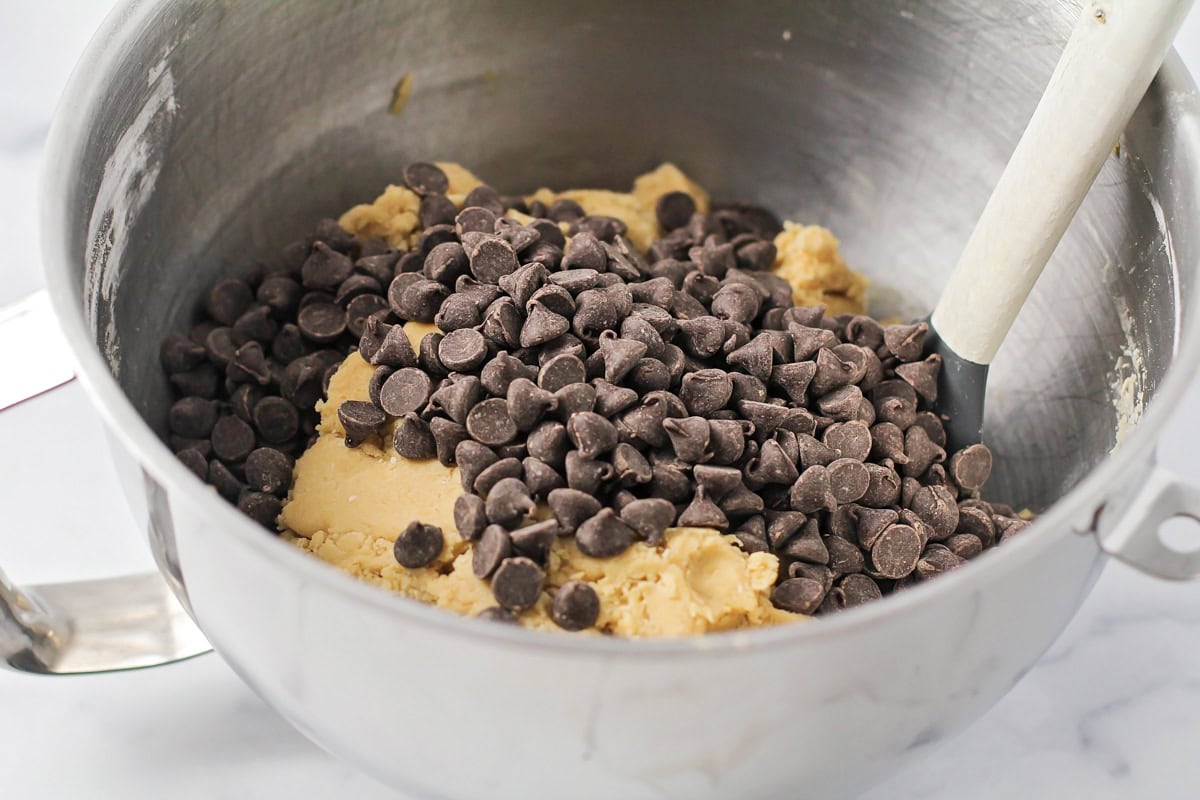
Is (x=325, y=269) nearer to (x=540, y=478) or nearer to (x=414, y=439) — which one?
(x=414, y=439)

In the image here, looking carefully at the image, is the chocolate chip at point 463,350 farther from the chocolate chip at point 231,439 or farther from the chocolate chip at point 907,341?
the chocolate chip at point 907,341

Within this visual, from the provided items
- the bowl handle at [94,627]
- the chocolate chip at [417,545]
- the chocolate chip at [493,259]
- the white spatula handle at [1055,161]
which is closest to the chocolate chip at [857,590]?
the white spatula handle at [1055,161]

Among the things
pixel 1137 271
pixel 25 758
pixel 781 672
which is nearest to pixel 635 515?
pixel 781 672

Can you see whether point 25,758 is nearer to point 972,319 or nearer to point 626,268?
point 626,268

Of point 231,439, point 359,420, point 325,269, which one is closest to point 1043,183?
point 359,420

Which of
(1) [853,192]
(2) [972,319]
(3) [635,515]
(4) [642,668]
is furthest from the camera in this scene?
(1) [853,192]

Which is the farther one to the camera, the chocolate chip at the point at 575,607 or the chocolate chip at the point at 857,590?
the chocolate chip at the point at 857,590

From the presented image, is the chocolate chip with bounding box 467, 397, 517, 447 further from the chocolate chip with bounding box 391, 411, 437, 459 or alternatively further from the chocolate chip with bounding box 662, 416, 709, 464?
the chocolate chip with bounding box 662, 416, 709, 464

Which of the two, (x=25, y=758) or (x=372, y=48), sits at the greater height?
(x=372, y=48)
